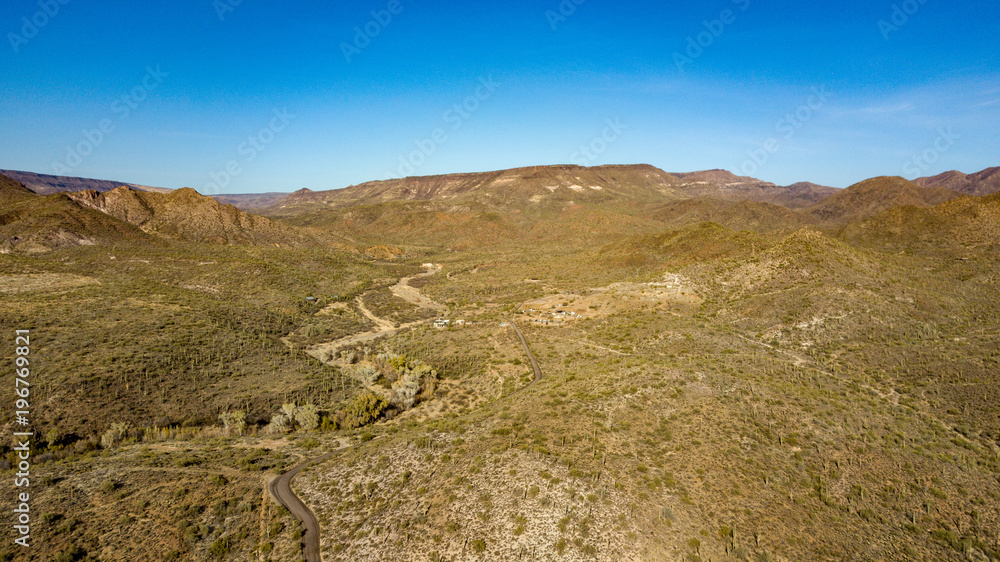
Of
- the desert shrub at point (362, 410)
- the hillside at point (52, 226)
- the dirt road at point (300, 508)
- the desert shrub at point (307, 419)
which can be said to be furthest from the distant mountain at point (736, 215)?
the hillside at point (52, 226)

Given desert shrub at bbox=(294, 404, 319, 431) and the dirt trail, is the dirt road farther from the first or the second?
the dirt trail

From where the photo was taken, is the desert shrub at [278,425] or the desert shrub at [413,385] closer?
the desert shrub at [278,425]

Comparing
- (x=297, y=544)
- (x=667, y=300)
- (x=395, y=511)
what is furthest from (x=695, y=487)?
(x=667, y=300)

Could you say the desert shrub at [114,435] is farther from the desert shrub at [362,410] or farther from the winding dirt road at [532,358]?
the winding dirt road at [532,358]

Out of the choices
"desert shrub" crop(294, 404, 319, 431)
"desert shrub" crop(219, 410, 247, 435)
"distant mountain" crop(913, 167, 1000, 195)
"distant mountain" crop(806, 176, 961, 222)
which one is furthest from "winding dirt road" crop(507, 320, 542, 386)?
"distant mountain" crop(913, 167, 1000, 195)

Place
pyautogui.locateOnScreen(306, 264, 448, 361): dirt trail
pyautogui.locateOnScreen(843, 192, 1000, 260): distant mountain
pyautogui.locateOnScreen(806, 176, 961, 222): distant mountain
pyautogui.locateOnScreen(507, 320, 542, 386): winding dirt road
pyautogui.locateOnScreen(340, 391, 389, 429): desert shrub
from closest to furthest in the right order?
pyautogui.locateOnScreen(340, 391, 389, 429): desert shrub
pyautogui.locateOnScreen(507, 320, 542, 386): winding dirt road
pyautogui.locateOnScreen(306, 264, 448, 361): dirt trail
pyautogui.locateOnScreen(843, 192, 1000, 260): distant mountain
pyautogui.locateOnScreen(806, 176, 961, 222): distant mountain

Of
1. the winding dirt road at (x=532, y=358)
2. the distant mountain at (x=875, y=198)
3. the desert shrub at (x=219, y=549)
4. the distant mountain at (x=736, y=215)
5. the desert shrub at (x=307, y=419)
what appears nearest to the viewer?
the desert shrub at (x=219, y=549)
